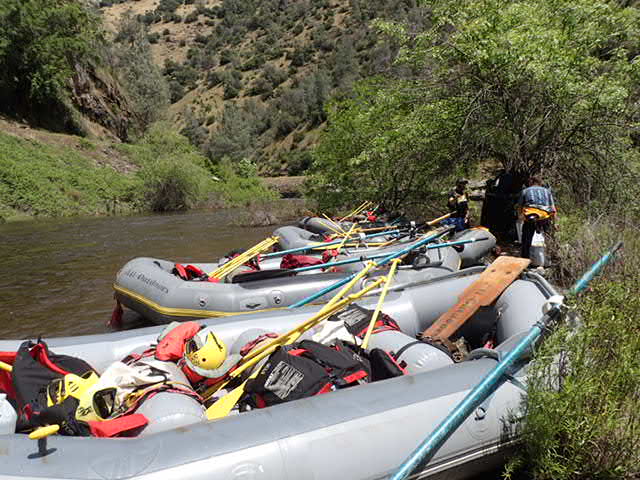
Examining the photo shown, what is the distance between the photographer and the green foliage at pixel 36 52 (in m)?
22.7

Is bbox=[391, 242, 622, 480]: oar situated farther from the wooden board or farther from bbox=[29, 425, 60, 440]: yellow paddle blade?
bbox=[29, 425, 60, 440]: yellow paddle blade

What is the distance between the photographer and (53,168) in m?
20.1

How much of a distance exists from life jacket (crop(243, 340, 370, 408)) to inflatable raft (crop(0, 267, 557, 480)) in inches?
6.4

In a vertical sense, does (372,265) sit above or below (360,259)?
above

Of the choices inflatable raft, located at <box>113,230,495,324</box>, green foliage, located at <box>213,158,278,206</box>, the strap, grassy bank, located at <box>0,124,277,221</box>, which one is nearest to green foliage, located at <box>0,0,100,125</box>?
grassy bank, located at <box>0,124,277,221</box>

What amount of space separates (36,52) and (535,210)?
2709 cm

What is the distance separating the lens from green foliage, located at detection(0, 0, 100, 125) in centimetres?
2269

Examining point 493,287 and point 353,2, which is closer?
point 493,287

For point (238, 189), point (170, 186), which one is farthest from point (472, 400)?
point (238, 189)

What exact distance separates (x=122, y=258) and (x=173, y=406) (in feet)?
26.7

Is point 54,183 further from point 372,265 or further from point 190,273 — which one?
point 372,265

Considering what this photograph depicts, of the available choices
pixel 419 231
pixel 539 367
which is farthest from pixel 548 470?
pixel 419 231

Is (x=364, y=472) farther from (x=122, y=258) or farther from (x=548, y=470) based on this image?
(x=122, y=258)

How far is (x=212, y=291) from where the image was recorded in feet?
15.5
